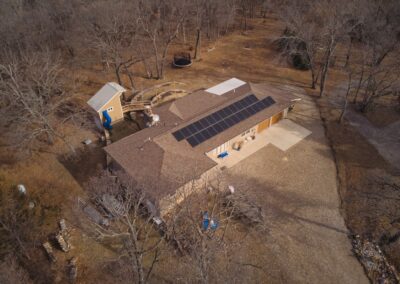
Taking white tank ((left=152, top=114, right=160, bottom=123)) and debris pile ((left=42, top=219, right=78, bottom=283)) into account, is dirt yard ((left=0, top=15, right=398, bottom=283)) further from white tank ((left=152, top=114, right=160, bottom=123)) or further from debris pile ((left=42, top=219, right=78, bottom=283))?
white tank ((left=152, top=114, right=160, bottom=123))

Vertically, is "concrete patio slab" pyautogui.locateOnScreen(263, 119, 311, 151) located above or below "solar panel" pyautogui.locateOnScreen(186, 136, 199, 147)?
below

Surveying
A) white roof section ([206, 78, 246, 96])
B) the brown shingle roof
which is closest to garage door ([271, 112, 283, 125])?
the brown shingle roof

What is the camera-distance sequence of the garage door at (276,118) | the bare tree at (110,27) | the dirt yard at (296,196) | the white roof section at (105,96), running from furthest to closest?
1. the bare tree at (110,27)
2. the garage door at (276,118)
3. the white roof section at (105,96)
4. the dirt yard at (296,196)

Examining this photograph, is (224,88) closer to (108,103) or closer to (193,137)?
(193,137)

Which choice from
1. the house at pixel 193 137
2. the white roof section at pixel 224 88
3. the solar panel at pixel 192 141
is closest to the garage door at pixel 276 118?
the house at pixel 193 137

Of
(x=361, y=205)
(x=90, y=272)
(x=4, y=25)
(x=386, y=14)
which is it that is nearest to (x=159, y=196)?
(x=90, y=272)

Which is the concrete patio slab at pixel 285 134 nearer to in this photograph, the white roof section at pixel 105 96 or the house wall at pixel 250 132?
the house wall at pixel 250 132
